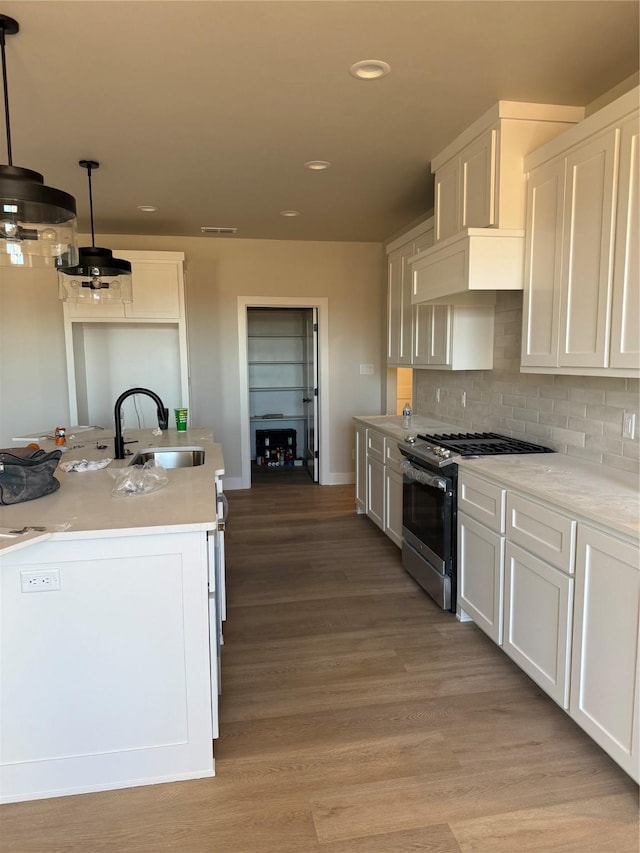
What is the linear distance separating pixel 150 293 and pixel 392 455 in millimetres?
2696

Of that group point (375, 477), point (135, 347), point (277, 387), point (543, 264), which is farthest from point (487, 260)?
point (277, 387)

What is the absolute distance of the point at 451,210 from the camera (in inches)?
131

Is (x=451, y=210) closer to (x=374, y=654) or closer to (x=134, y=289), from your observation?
(x=374, y=654)

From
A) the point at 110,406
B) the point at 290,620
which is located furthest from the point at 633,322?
the point at 110,406

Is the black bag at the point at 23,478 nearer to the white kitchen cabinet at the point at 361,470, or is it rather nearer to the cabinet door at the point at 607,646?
the cabinet door at the point at 607,646

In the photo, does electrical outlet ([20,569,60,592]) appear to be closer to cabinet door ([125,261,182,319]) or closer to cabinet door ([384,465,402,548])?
cabinet door ([384,465,402,548])

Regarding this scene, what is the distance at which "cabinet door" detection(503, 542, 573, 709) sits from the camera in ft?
6.84

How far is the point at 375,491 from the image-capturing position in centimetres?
453

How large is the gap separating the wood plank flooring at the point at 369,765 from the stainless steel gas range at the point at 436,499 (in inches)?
10.1

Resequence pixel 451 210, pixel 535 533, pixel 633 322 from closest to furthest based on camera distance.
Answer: pixel 633 322, pixel 535 533, pixel 451 210

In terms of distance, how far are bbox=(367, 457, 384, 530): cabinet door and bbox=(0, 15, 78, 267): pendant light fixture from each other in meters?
2.73

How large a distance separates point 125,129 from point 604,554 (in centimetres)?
306

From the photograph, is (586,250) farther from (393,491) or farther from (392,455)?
(393,491)

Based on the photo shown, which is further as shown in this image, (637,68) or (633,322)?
(637,68)
